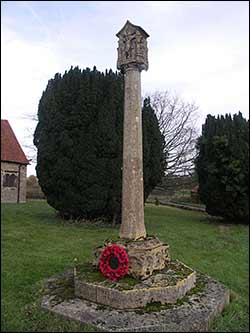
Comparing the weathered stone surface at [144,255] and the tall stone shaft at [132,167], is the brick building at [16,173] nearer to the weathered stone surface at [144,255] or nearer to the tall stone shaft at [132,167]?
the tall stone shaft at [132,167]

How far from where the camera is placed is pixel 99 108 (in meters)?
12.9

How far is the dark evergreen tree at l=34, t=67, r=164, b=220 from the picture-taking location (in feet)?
41.0

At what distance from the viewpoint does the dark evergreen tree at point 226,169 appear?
15.3 metres

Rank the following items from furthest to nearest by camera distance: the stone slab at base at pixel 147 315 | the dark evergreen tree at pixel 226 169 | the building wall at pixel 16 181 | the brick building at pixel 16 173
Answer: the brick building at pixel 16 173 < the building wall at pixel 16 181 < the dark evergreen tree at pixel 226 169 < the stone slab at base at pixel 147 315

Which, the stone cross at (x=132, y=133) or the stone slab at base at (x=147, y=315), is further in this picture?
the stone cross at (x=132, y=133)

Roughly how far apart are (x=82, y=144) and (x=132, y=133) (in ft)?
22.9

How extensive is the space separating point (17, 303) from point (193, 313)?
2.44 m

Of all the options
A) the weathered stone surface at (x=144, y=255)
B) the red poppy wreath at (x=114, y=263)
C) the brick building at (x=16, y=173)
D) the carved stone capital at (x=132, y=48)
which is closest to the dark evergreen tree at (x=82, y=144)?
the carved stone capital at (x=132, y=48)

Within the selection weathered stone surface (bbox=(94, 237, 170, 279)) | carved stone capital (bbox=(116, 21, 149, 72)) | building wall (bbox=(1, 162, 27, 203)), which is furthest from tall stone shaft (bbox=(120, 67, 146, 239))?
building wall (bbox=(1, 162, 27, 203))

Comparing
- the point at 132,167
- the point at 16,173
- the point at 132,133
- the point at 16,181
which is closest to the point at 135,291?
the point at 132,167

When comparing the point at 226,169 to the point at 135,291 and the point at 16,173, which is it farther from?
the point at 16,173

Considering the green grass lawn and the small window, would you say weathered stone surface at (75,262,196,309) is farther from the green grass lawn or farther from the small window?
the small window

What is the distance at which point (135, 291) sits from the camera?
459 cm

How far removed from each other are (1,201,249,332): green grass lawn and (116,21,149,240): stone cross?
6.19ft
